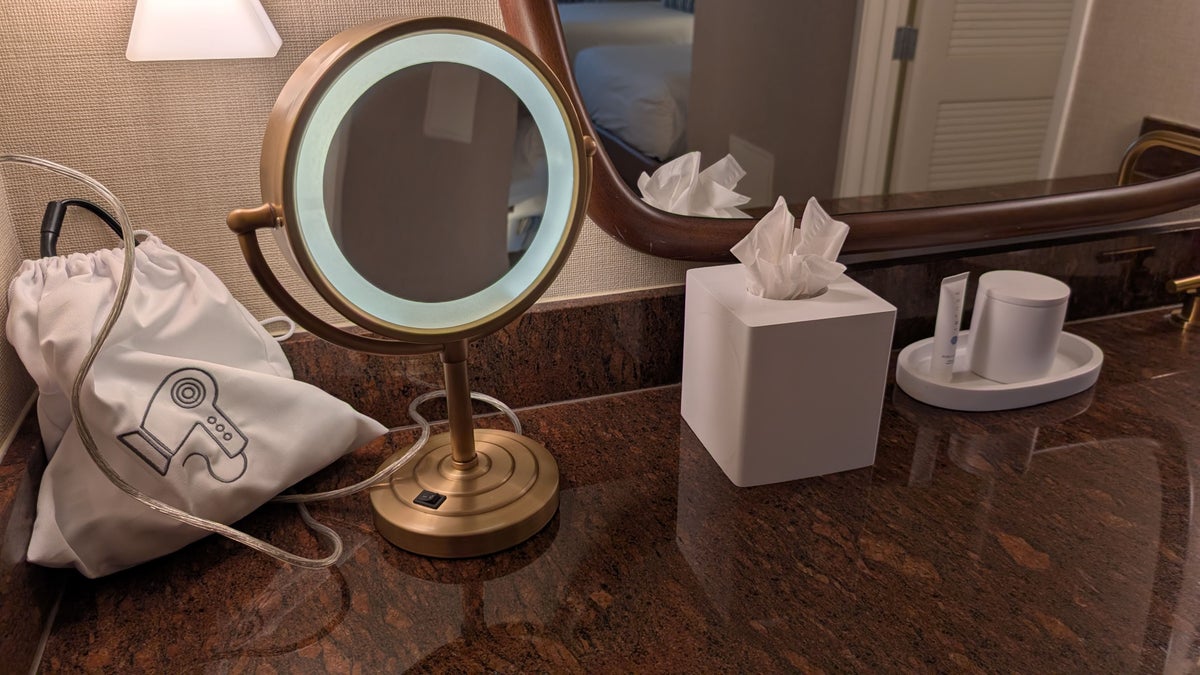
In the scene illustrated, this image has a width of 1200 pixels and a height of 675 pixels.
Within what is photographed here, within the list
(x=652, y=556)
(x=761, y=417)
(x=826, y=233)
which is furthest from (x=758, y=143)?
(x=652, y=556)

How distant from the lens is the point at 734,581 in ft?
2.11

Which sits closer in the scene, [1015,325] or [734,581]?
[734,581]

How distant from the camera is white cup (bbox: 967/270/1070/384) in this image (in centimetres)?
86

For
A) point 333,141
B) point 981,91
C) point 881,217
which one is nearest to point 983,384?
point 881,217

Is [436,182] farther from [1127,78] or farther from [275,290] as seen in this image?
[1127,78]

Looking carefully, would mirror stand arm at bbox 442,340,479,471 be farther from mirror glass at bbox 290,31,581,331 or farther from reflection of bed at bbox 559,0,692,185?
reflection of bed at bbox 559,0,692,185

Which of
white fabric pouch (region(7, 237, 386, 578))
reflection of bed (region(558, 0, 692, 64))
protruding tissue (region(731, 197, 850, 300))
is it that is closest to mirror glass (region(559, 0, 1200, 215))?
reflection of bed (region(558, 0, 692, 64))

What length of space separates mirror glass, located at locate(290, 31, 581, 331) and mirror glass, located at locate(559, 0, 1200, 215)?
0.17 metres

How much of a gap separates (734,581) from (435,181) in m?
0.37

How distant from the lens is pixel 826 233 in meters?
0.77

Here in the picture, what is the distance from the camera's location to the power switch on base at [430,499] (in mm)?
676

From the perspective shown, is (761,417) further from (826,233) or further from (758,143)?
(758,143)

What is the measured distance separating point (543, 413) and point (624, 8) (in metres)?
0.40

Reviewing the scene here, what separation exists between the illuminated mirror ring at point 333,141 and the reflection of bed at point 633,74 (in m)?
0.16
